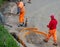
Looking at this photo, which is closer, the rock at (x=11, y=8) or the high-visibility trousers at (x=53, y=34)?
the high-visibility trousers at (x=53, y=34)

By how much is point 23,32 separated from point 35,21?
2.86 m

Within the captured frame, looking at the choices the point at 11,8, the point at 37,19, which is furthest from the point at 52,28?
the point at 11,8

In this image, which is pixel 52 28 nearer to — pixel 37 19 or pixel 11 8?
pixel 37 19

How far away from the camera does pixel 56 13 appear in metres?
23.2

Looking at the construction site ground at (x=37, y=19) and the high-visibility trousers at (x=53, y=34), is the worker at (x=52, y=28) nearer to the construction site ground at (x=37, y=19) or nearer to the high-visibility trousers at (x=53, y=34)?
the high-visibility trousers at (x=53, y=34)

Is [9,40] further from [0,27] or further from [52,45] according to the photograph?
[52,45]

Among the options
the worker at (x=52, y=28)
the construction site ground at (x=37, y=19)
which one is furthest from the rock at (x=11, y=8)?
the worker at (x=52, y=28)

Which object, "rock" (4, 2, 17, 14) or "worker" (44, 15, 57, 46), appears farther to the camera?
"rock" (4, 2, 17, 14)

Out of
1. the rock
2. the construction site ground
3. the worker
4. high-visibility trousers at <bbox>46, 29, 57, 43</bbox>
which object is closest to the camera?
the worker

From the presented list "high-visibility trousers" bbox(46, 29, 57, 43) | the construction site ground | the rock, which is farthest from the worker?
the rock

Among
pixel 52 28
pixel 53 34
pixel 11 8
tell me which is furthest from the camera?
pixel 11 8

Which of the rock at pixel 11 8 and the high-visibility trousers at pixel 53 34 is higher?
the rock at pixel 11 8

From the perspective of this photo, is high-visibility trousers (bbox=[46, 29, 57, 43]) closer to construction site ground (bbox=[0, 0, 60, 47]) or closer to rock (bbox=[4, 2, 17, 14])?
construction site ground (bbox=[0, 0, 60, 47])

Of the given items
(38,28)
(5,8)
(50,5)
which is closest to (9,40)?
(38,28)
